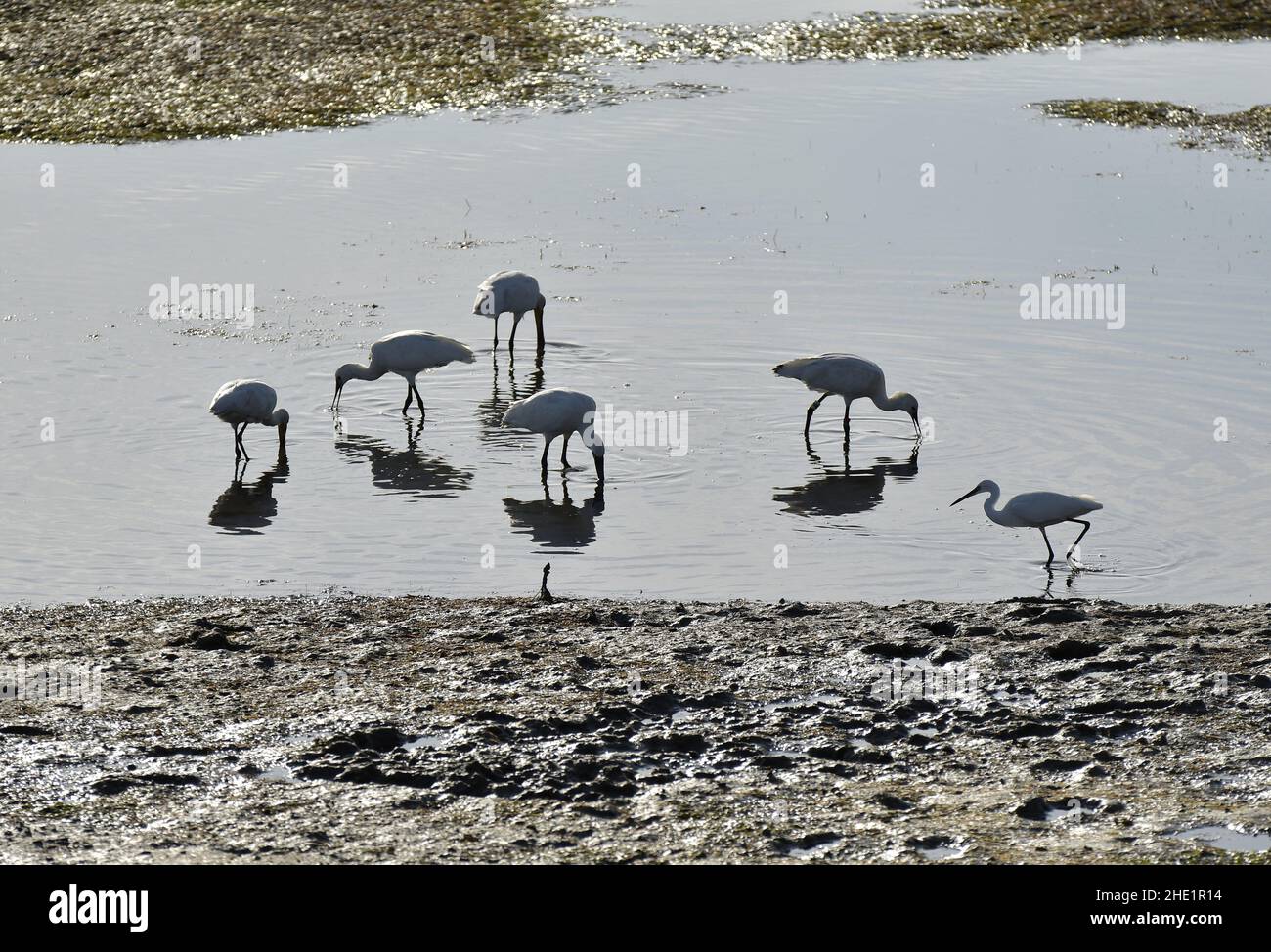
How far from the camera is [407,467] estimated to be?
49.0 feet

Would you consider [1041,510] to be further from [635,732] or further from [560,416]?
[635,732]

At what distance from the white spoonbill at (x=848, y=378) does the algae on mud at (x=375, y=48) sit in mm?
16568

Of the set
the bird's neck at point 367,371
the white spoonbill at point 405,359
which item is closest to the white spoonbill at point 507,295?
the white spoonbill at point 405,359

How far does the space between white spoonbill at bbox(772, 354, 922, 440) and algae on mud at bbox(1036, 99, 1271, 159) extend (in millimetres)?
14004

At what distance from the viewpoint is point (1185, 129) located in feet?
93.3

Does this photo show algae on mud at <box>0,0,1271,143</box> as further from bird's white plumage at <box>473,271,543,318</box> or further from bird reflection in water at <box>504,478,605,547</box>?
bird reflection in water at <box>504,478,605,547</box>

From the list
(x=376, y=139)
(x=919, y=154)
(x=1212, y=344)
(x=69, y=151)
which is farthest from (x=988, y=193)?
(x=69, y=151)

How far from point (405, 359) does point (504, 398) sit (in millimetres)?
1250

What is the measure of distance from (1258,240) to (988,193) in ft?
14.0

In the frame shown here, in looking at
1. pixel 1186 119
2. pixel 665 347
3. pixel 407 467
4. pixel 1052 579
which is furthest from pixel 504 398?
pixel 1186 119

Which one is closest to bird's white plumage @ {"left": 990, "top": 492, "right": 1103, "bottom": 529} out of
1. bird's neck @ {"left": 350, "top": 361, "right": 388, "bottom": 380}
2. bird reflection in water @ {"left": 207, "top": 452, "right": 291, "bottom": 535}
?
bird reflection in water @ {"left": 207, "top": 452, "right": 291, "bottom": 535}

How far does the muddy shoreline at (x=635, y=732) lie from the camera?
22.5ft

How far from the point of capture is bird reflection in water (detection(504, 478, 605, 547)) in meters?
13.0

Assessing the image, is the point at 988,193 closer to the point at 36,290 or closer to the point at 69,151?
the point at 36,290
